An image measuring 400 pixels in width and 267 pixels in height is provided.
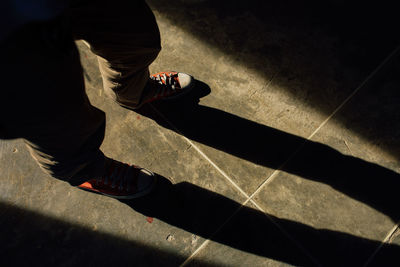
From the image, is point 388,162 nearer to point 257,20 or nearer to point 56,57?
point 257,20

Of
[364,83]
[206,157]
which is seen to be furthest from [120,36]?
[364,83]

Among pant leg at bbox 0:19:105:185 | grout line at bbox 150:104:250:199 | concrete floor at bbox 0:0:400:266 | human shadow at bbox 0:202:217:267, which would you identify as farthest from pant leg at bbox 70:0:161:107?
human shadow at bbox 0:202:217:267

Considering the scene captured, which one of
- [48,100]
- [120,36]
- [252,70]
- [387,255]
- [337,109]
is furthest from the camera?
[252,70]

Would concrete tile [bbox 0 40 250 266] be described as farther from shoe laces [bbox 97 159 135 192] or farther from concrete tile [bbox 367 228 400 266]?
concrete tile [bbox 367 228 400 266]

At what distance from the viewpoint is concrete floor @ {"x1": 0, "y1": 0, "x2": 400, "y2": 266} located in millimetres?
1590

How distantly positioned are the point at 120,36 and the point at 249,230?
111 cm

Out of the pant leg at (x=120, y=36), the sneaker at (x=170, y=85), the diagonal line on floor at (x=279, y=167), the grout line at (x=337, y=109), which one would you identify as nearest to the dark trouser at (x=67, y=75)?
the pant leg at (x=120, y=36)

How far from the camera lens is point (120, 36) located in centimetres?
127

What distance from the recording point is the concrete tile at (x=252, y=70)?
184 centimetres

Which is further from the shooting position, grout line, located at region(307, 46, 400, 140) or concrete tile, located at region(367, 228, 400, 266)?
grout line, located at region(307, 46, 400, 140)

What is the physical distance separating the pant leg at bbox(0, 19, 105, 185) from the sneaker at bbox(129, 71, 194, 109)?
2.15ft

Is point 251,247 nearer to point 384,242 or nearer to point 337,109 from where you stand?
point 384,242

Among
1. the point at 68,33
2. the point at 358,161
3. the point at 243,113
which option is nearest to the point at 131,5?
the point at 68,33

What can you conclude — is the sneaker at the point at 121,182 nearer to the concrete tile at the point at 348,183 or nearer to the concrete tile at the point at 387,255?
the concrete tile at the point at 348,183
